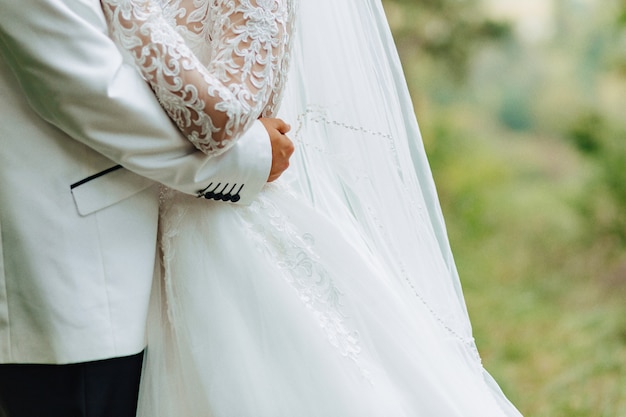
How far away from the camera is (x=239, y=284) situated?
1019 mm

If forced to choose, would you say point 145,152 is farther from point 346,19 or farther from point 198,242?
point 346,19

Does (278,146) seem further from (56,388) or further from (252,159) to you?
(56,388)

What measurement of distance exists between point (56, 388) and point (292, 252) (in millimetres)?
343

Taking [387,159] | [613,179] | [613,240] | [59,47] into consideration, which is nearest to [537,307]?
[613,240]

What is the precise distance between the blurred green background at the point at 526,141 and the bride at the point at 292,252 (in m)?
2.63

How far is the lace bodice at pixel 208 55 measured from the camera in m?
0.94

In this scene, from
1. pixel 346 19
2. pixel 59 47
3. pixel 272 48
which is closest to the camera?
pixel 59 47

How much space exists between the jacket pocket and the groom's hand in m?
0.18

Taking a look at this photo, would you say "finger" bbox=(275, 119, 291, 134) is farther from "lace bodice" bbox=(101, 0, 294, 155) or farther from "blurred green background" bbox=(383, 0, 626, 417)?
"blurred green background" bbox=(383, 0, 626, 417)

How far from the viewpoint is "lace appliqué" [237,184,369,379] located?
3.41ft

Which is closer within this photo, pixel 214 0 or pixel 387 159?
pixel 214 0

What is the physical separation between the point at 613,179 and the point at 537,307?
751 mm

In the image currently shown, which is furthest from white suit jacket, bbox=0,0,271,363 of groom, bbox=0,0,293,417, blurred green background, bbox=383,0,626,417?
blurred green background, bbox=383,0,626,417

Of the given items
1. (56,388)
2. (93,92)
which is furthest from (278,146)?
(56,388)
